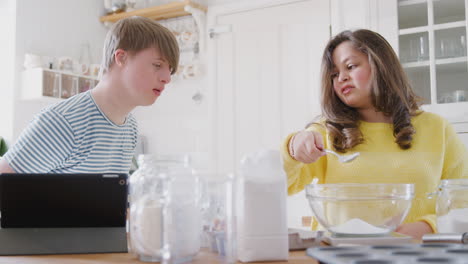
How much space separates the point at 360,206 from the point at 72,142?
3.27ft

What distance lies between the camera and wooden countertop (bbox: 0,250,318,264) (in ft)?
2.34

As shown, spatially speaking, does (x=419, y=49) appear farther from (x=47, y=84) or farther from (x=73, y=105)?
(x=47, y=84)

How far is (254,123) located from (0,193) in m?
2.34

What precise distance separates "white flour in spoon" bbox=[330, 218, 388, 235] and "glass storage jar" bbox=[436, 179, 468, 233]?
0.18 meters

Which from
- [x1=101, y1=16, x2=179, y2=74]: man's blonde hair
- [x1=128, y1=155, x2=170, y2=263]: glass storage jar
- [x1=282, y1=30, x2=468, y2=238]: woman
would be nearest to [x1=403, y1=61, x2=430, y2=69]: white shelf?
[x1=282, y1=30, x2=468, y2=238]: woman

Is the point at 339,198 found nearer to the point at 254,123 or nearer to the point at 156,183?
the point at 156,183

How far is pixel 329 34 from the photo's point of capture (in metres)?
2.99

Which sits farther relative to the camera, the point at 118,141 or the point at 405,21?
the point at 405,21

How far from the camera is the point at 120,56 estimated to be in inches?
65.7

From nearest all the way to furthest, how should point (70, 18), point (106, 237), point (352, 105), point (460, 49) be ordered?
point (106, 237)
point (352, 105)
point (460, 49)
point (70, 18)

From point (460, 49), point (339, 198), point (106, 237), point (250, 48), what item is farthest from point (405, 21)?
point (106, 237)

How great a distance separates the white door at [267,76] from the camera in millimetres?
3025

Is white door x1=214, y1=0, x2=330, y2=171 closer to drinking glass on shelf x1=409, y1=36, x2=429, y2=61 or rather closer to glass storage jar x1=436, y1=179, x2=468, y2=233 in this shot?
drinking glass on shelf x1=409, y1=36, x2=429, y2=61

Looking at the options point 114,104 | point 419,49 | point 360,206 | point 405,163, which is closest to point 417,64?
point 419,49
